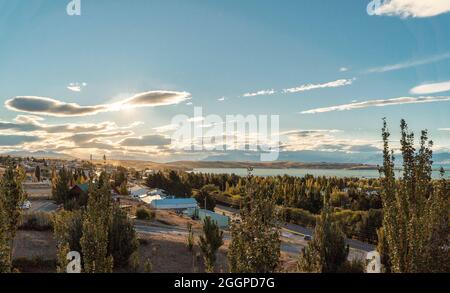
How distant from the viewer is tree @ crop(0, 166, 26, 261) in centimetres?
1160

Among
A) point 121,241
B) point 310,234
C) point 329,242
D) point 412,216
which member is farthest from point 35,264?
point 310,234

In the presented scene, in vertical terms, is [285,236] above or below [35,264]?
below

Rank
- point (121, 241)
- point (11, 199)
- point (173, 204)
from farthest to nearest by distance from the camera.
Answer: point (173, 204), point (121, 241), point (11, 199)

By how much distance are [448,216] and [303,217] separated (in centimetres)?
5872

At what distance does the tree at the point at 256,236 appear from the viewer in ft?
26.8

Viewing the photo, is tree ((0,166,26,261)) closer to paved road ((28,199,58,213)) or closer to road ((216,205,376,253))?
road ((216,205,376,253))

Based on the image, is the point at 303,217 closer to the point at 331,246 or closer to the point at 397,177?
the point at 331,246

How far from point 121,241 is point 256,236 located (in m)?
17.4

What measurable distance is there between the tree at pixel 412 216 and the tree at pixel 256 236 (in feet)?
8.65

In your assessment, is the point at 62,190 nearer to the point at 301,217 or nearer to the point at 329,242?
the point at 329,242

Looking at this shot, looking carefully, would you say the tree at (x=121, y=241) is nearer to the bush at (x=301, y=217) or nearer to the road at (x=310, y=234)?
the road at (x=310, y=234)

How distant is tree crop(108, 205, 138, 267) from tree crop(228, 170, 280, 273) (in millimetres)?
16090

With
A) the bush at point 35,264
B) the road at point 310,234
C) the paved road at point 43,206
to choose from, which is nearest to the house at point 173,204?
the road at point 310,234

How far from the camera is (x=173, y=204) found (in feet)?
237
